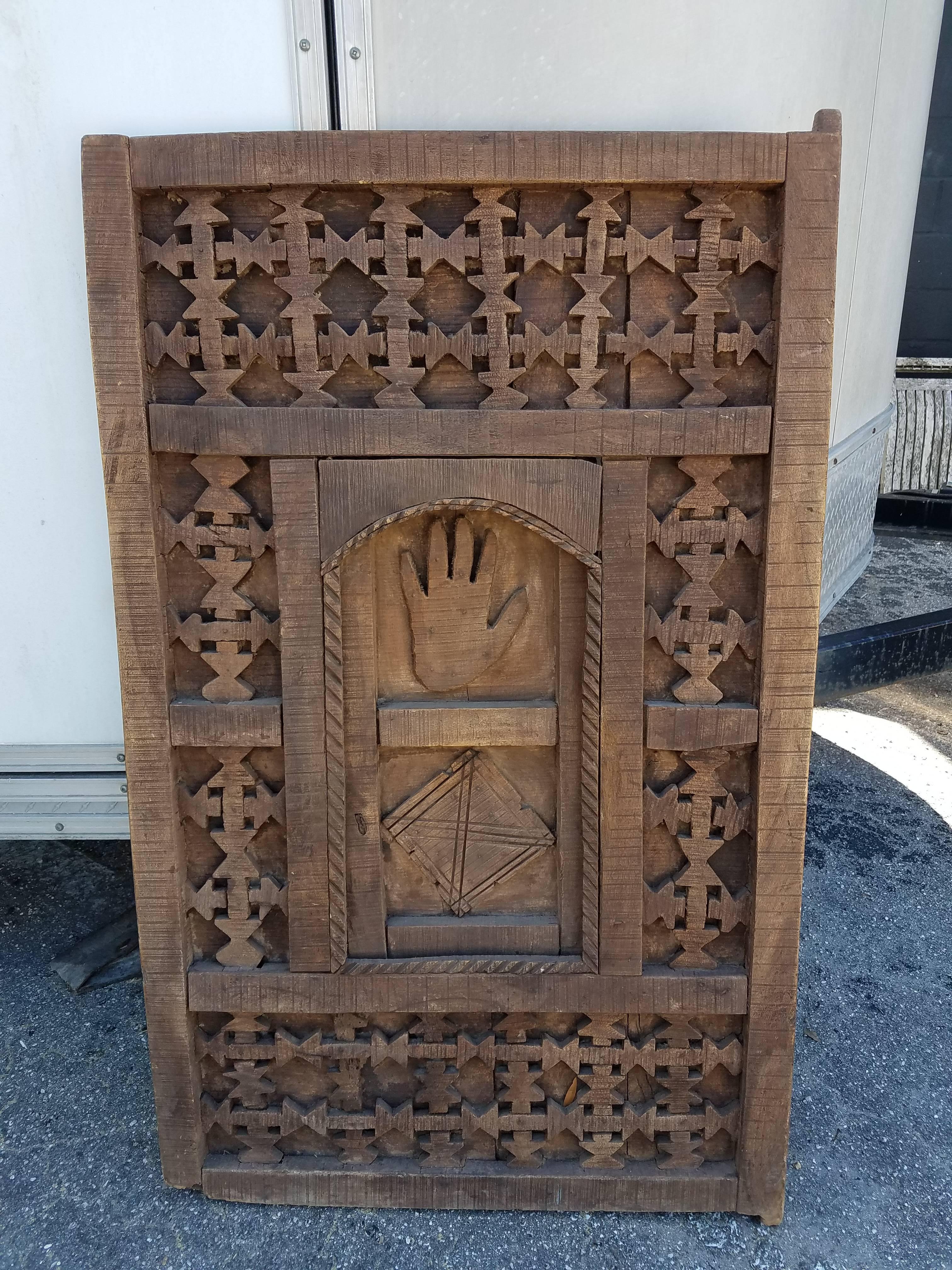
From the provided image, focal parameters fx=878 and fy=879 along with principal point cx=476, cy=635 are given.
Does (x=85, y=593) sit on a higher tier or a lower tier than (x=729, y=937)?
higher

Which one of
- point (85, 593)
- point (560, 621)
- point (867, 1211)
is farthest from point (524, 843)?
point (85, 593)

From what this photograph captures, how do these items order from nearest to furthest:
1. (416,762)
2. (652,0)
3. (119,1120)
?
(652,0)
(416,762)
(119,1120)

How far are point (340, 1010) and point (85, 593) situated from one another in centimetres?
112

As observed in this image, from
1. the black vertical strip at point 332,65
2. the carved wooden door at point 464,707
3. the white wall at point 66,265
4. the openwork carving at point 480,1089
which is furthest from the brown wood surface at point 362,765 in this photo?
the black vertical strip at point 332,65

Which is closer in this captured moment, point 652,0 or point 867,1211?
point 652,0

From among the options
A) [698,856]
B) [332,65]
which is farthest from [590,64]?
[698,856]

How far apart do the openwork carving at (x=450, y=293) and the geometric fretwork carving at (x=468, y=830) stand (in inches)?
29.4

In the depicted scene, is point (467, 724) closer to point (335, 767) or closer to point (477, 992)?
point (335, 767)

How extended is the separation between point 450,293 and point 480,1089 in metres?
1.63

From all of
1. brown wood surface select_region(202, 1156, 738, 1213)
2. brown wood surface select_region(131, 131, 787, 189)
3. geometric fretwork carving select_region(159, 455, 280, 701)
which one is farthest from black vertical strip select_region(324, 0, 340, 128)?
brown wood surface select_region(202, 1156, 738, 1213)

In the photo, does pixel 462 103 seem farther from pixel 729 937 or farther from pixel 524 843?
pixel 729 937

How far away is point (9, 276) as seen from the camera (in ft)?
6.23

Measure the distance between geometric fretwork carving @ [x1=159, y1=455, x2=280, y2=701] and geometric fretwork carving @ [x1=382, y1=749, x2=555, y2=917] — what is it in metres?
0.42

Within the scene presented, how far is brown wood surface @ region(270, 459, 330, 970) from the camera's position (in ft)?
5.48
